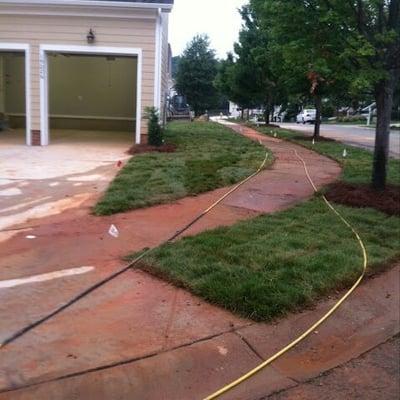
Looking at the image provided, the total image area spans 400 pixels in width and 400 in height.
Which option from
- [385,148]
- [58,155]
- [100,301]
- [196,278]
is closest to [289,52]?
[385,148]

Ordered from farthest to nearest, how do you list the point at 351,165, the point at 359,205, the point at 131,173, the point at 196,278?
the point at 351,165, the point at 131,173, the point at 359,205, the point at 196,278

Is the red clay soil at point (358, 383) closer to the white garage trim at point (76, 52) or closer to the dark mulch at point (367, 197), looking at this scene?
the dark mulch at point (367, 197)

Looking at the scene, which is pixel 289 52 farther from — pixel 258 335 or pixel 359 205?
pixel 258 335

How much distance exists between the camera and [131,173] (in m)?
9.83

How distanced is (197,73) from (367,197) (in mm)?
41324

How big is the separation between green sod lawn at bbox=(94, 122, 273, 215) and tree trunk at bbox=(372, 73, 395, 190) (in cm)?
233

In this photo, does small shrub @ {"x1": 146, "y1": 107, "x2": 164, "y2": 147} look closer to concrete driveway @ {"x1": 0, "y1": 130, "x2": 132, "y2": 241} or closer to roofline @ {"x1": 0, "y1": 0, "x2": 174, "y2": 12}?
concrete driveway @ {"x1": 0, "y1": 130, "x2": 132, "y2": 241}

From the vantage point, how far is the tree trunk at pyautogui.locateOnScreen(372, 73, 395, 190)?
821cm

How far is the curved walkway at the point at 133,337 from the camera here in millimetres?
3150

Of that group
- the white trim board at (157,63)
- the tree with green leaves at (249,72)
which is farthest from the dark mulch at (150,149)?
the tree with green leaves at (249,72)

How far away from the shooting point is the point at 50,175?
966 centimetres

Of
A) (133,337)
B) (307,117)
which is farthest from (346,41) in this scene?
(307,117)

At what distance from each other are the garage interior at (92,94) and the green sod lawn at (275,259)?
14791mm

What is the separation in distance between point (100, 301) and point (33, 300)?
487 millimetres
